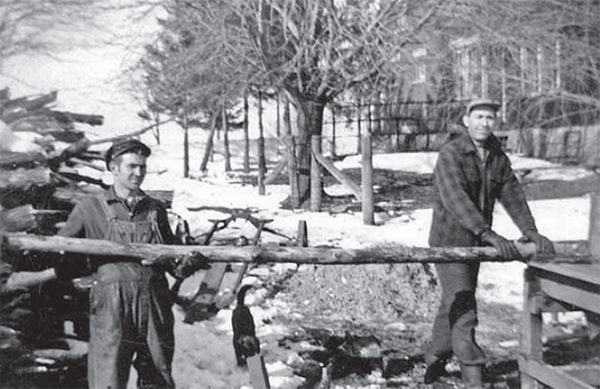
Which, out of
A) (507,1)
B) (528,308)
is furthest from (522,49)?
(528,308)

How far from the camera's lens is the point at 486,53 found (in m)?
15.0

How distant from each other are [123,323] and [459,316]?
2327mm

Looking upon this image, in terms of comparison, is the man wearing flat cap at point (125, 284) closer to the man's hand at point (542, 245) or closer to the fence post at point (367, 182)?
the man's hand at point (542, 245)

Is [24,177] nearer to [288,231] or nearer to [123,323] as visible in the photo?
[123,323]

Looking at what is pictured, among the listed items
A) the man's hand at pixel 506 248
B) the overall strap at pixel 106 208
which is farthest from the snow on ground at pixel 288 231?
the man's hand at pixel 506 248

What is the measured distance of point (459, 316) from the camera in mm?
4641

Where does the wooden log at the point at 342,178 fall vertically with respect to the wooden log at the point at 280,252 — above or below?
below

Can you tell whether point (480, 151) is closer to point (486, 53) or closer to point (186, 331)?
point (186, 331)

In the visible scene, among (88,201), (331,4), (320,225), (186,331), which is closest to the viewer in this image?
(88,201)

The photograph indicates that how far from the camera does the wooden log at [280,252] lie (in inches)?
138

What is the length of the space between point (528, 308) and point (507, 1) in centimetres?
1050

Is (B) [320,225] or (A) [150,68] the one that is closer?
(B) [320,225]

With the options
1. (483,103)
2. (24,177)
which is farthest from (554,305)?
(24,177)

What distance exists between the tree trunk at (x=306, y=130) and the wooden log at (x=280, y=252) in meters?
9.69
